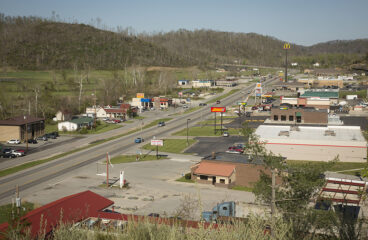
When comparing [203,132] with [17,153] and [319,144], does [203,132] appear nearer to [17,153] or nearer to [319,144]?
[319,144]

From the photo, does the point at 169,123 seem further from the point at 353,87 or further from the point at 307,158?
the point at 353,87

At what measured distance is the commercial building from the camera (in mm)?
36500

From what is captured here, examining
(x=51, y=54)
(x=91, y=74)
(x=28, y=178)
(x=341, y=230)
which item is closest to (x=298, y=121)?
(x=28, y=178)

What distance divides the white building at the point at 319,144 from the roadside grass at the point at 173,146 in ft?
39.3

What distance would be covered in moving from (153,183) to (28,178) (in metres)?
14.1

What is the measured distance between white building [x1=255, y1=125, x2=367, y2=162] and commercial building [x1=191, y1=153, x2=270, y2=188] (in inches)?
309

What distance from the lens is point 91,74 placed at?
143m

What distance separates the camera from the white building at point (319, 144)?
44.3 meters

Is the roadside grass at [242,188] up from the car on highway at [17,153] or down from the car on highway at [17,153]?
down

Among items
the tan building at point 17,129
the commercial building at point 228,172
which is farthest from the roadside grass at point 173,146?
the tan building at point 17,129

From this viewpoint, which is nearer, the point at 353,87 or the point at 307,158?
the point at 307,158

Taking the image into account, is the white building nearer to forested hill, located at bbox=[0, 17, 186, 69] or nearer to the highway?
the highway

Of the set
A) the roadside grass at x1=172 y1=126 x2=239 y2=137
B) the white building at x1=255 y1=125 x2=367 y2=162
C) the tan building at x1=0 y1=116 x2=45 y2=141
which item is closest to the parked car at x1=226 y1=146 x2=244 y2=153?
the white building at x1=255 y1=125 x2=367 y2=162

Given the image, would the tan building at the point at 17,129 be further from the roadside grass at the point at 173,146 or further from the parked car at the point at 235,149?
the parked car at the point at 235,149
